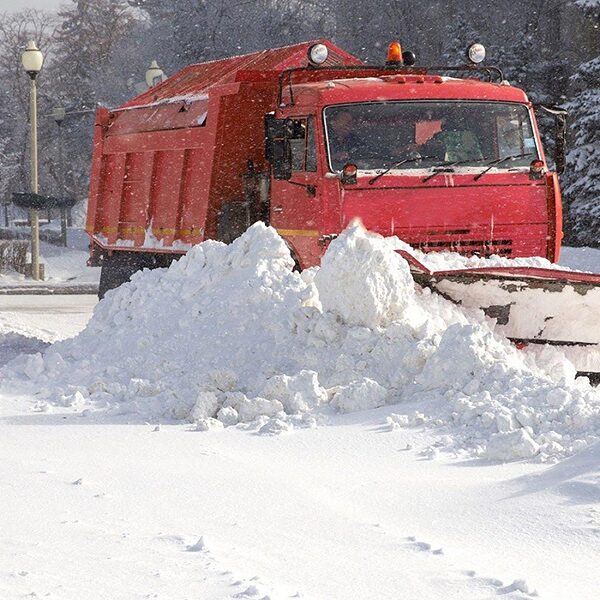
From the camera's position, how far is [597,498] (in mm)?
5922

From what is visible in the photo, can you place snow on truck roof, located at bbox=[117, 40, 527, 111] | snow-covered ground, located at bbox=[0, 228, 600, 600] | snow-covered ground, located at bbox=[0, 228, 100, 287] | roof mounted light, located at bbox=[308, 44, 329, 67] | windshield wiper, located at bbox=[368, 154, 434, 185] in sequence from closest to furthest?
snow-covered ground, located at bbox=[0, 228, 600, 600] < windshield wiper, located at bbox=[368, 154, 434, 185] < snow on truck roof, located at bbox=[117, 40, 527, 111] < roof mounted light, located at bbox=[308, 44, 329, 67] < snow-covered ground, located at bbox=[0, 228, 100, 287]

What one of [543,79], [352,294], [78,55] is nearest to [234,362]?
[352,294]

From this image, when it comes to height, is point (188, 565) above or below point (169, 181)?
below

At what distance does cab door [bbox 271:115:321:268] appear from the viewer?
10.7 metres

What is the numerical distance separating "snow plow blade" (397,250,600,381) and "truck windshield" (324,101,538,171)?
1655mm

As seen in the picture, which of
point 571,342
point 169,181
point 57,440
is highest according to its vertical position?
point 169,181

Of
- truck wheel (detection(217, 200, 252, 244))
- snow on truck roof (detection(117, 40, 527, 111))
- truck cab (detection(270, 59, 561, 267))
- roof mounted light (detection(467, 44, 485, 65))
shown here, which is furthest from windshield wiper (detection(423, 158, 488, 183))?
truck wheel (detection(217, 200, 252, 244))

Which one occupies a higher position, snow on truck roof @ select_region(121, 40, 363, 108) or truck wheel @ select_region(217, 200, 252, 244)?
snow on truck roof @ select_region(121, 40, 363, 108)

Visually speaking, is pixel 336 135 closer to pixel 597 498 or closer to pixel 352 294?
pixel 352 294

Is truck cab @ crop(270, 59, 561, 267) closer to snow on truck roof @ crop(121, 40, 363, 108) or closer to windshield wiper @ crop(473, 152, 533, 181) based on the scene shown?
windshield wiper @ crop(473, 152, 533, 181)

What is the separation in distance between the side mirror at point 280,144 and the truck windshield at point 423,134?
35cm

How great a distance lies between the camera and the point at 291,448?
747 cm

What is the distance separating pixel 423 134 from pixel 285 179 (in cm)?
121

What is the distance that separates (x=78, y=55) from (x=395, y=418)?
61456 millimetres
